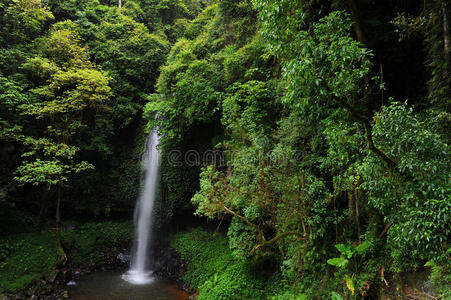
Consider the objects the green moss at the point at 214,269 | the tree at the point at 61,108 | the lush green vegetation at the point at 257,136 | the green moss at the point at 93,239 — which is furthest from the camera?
the green moss at the point at 93,239

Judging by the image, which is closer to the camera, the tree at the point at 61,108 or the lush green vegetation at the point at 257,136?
the lush green vegetation at the point at 257,136

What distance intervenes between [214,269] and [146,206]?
538 cm

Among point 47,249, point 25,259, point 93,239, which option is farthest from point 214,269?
point 25,259

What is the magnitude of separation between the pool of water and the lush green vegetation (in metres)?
1.03

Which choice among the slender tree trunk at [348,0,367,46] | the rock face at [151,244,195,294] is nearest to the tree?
the rock face at [151,244,195,294]

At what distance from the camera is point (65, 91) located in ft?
34.8

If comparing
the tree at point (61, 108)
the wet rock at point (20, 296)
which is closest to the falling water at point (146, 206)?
the tree at point (61, 108)

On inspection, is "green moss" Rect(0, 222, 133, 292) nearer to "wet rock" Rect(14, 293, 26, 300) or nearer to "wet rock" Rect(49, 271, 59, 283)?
"wet rock" Rect(49, 271, 59, 283)

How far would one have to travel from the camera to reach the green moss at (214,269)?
274 inches

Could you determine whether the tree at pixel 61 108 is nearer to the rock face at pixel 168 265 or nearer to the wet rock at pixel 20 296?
the wet rock at pixel 20 296

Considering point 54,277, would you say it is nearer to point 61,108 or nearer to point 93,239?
point 93,239

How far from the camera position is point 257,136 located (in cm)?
620

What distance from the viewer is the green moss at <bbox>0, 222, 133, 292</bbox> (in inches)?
355

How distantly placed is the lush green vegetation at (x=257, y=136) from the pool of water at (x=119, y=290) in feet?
3.39
